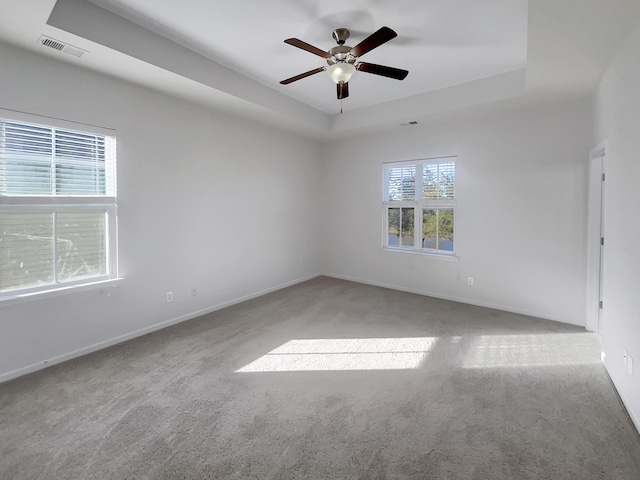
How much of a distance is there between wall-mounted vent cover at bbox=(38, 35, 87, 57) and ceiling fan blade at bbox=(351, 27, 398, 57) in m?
2.26

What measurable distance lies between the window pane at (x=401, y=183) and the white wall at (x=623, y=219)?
2.47 metres

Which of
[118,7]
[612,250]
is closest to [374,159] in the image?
[612,250]

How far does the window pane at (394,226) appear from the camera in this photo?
5.36 metres

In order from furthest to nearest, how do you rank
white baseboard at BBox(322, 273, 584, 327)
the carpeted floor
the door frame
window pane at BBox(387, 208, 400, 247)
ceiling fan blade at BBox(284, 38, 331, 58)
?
window pane at BBox(387, 208, 400, 247)
white baseboard at BBox(322, 273, 584, 327)
the door frame
ceiling fan blade at BBox(284, 38, 331, 58)
the carpeted floor

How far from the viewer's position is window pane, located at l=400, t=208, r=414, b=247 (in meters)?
5.21

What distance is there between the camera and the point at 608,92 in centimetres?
276

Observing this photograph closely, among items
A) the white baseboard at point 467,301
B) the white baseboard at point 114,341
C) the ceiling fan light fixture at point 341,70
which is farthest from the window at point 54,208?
the white baseboard at point 467,301

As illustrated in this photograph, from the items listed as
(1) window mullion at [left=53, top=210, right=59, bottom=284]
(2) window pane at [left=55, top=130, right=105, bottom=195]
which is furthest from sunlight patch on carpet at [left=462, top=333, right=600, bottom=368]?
(2) window pane at [left=55, top=130, right=105, bottom=195]

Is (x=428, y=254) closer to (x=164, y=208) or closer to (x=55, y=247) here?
(x=164, y=208)

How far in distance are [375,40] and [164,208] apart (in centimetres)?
282

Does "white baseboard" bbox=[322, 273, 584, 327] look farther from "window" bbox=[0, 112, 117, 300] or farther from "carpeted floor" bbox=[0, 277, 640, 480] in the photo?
"window" bbox=[0, 112, 117, 300]

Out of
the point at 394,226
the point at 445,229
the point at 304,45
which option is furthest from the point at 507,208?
the point at 304,45

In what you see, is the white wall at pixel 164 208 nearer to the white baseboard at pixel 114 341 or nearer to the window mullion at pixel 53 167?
the white baseboard at pixel 114 341

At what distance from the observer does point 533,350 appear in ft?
10.1
